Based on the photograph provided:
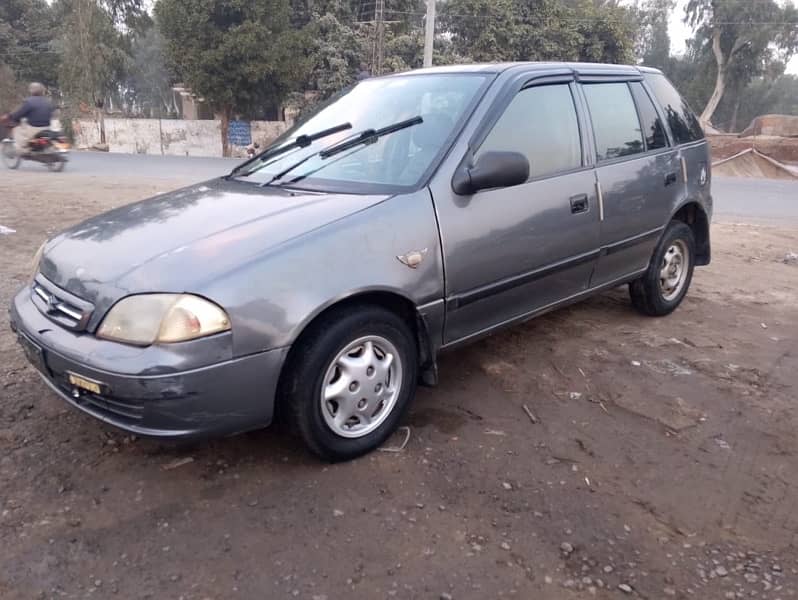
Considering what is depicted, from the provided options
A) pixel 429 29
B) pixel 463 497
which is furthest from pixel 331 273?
pixel 429 29

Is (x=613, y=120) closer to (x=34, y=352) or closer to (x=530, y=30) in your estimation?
(x=34, y=352)

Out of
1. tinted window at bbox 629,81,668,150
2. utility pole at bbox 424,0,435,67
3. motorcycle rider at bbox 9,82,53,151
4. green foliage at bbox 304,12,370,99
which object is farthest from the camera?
green foliage at bbox 304,12,370,99

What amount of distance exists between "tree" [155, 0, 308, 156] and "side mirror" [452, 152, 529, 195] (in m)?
23.6

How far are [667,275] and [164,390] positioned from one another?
12.6 feet

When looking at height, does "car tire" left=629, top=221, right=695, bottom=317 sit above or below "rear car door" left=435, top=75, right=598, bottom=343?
below

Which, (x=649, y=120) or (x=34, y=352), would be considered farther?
(x=649, y=120)

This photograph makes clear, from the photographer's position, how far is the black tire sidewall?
4.69m

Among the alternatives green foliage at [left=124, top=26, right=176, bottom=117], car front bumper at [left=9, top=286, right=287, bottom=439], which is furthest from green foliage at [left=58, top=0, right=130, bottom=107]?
car front bumper at [left=9, top=286, right=287, bottom=439]

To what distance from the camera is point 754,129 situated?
3050 cm

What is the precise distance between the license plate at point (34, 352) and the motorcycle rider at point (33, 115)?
12133 mm

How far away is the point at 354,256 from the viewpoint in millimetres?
2768

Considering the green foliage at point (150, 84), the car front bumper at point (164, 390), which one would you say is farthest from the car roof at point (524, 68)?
the green foliage at point (150, 84)

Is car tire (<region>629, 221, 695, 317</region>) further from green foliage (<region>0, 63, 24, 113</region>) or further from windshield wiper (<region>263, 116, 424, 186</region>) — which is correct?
green foliage (<region>0, 63, 24, 113</region>)

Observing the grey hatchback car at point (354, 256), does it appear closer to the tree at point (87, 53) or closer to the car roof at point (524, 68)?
the car roof at point (524, 68)
